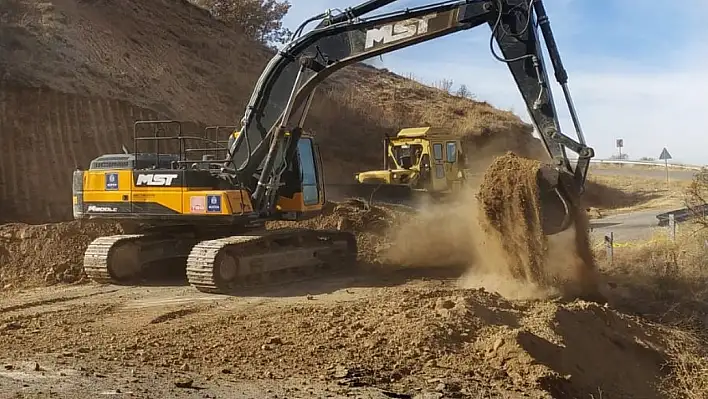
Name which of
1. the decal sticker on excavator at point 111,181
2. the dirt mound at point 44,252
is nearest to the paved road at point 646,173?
the dirt mound at point 44,252

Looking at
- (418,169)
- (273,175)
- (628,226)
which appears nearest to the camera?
(273,175)

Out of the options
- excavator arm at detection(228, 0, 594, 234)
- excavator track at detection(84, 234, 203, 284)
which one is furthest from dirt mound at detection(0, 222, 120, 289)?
excavator arm at detection(228, 0, 594, 234)

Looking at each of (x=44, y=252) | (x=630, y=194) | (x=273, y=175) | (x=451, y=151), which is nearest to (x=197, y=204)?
(x=273, y=175)

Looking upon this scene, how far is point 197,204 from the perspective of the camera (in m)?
12.3

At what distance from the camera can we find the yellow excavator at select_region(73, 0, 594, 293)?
1098 cm

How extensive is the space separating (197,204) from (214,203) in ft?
1.01

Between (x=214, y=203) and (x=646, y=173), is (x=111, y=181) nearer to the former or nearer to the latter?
(x=214, y=203)

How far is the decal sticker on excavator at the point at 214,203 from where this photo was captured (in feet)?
39.7

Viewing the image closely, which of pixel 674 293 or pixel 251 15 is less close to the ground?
pixel 251 15

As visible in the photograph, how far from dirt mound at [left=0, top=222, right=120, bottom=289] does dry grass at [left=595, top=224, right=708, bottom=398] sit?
29.2 ft

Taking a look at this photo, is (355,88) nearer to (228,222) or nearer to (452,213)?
(452,213)

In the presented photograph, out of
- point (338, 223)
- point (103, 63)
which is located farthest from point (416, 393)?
point (103, 63)

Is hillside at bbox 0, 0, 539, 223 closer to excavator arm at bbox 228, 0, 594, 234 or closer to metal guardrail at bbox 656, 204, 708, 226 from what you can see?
excavator arm at bbox 228, 0, 594, 234

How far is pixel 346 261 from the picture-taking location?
1445 centimetres
